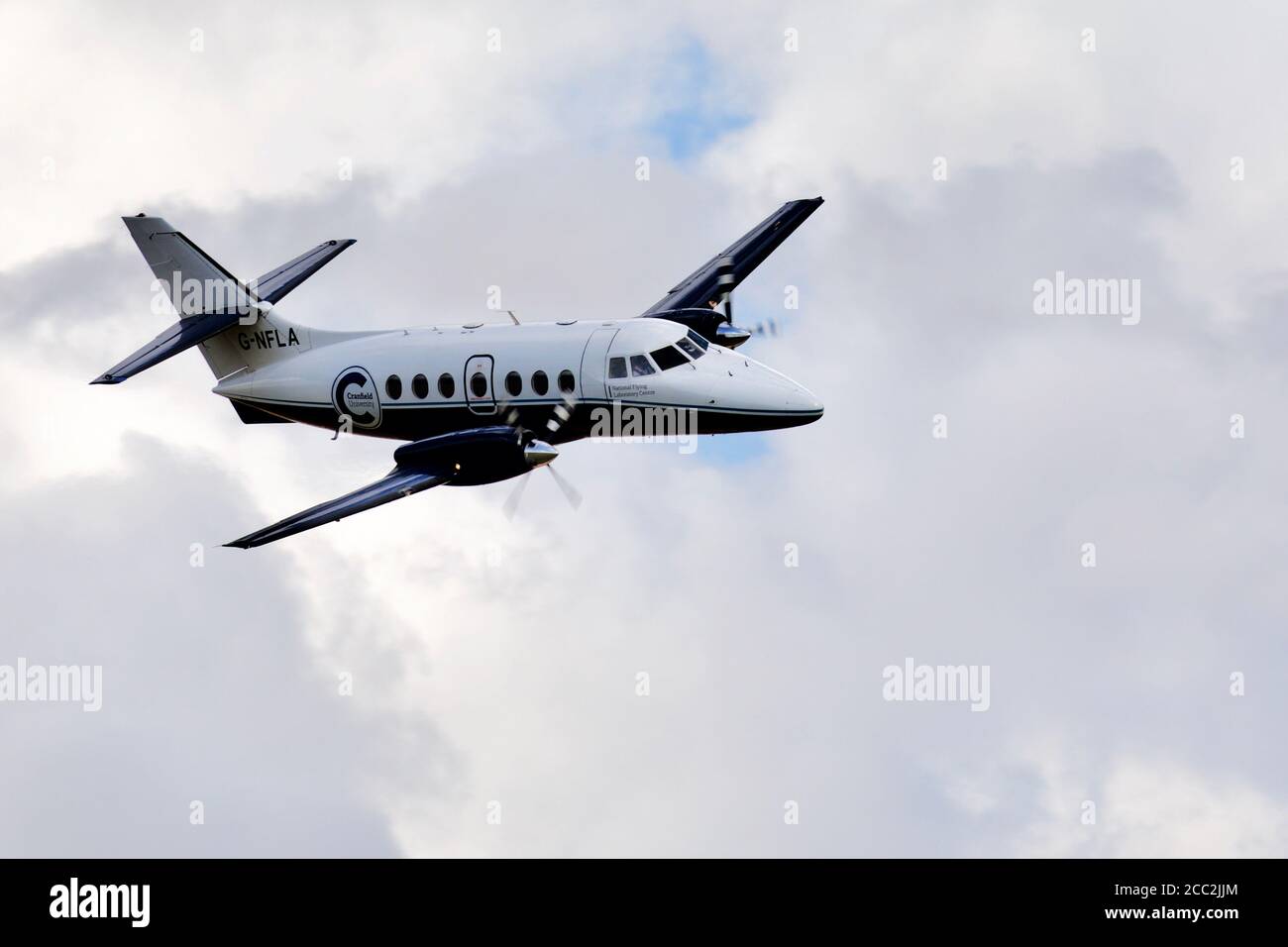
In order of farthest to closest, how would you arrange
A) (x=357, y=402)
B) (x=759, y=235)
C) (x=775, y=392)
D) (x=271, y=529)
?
1. (x=759, y=235)
2. (x=357, y=402)
3. (x=775, y=392)
4. (x=271, y=529)

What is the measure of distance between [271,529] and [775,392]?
1068 cm

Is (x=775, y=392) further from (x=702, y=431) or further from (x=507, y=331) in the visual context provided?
(x=507, y=331)

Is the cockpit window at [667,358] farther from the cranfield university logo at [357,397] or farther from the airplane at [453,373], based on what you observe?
the cranfield university logo at [357,397]

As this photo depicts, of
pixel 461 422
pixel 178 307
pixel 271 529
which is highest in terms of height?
pixel 178 307

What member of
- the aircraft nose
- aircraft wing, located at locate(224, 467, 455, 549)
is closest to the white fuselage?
the aircraft nose

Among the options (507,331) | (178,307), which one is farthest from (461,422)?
(178,307)

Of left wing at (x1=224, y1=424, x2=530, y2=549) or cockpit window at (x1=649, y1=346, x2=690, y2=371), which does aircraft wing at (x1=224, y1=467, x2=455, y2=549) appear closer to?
left wing at (x1=224, y1=424, x2=530, y2=549)

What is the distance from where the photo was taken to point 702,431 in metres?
38.3

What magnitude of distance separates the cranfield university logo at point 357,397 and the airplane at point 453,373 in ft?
0.12

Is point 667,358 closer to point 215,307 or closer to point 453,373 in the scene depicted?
point 453,373

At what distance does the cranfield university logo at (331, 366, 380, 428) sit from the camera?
1592 inches

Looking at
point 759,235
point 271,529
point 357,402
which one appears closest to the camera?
point 271,529

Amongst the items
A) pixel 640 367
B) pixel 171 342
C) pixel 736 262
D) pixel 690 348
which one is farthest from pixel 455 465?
pixel 736 262

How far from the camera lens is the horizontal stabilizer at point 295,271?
43.6 meters
